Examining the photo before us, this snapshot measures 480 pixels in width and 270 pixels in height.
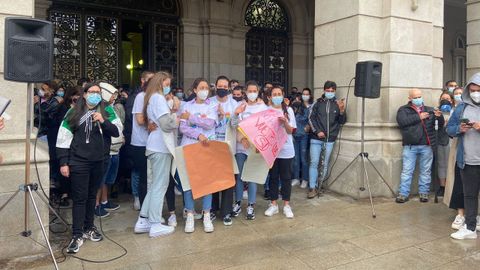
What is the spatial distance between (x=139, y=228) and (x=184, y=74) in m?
6.63

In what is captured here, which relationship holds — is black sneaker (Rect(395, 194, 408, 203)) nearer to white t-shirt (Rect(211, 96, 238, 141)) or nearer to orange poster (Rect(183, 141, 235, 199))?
orange poster (Rect(183, 141, 235, 199))

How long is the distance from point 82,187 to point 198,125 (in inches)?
59.4

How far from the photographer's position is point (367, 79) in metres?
6.20

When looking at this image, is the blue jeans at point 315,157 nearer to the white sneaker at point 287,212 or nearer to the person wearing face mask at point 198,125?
the white sneaker at point 287,212

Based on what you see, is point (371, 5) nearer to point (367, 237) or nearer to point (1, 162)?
point (367, 237)

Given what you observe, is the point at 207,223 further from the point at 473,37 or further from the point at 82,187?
the point at 473,37

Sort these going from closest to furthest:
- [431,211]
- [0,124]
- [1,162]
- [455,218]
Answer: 1. [0,124]
2. [1,162]
3. [455,218]
4. [431,211]

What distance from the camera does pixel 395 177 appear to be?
22.7 ft

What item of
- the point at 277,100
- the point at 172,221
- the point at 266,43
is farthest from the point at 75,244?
the point at 266,43

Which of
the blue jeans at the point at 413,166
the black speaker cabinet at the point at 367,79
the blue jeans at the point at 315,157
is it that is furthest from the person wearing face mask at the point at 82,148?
the blue jeans at the point at 413,166

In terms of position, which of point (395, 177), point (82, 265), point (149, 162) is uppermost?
point (149, 162)

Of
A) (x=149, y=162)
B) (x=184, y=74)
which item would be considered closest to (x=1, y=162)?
(x=149, y=162)

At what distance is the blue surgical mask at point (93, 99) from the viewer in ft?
14.5

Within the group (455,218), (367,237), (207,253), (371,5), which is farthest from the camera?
(371,5)
